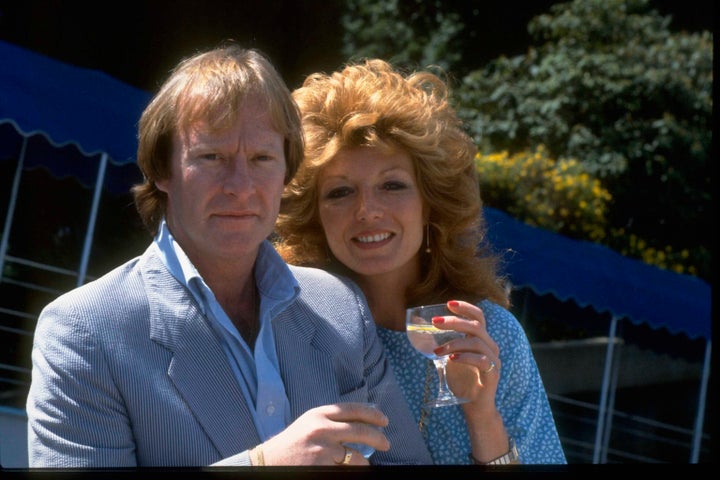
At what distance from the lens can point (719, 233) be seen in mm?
1429

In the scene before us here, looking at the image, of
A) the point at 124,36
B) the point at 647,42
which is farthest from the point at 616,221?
the point at 124,36

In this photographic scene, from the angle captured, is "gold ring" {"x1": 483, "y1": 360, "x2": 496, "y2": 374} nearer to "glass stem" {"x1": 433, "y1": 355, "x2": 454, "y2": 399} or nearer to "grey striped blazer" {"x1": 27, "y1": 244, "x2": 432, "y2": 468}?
"glass stem" {"x1": 433, "y1": 355, "x2": 454, "y2": 399}

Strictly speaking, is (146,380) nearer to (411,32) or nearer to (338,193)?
(338,193)

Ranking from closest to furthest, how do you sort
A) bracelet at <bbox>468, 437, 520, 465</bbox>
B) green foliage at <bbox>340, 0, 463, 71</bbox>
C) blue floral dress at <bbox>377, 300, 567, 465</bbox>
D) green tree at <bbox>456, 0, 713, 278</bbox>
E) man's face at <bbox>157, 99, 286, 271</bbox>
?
man's face at <bbox>157, 99, 286, 271</bbox> < bracelet at <bbox>468, 437, 520, 465</bbox> < blue floral dress at <bbox>377, 300, 567, 465</bbox> < green tree at <bbox>456, 0, 713, 278</bbox> < green foliage at <bbox>340, 0, 463, 71</bbox>

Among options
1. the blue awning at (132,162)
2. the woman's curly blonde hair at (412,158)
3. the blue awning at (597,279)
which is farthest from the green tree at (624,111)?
the woman's curly blonde hair at (412,158)

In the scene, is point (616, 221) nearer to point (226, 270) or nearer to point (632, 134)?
Answer: point (632, 134)

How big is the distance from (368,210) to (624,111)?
776 cm

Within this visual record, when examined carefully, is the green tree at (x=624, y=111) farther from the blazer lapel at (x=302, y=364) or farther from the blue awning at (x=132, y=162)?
the blazer lapel at (x=302, y=364)

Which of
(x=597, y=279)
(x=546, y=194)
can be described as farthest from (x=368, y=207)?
(x=546, y=194)

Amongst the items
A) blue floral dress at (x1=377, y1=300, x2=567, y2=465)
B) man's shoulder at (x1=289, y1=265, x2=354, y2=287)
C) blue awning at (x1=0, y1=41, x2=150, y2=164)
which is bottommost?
blue floral dress at (x1=377, y1=300, x2=567, y2=465)

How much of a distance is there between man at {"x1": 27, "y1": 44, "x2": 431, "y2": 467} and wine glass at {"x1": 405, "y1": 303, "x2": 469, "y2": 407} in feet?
0.39

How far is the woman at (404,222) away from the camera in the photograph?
197 centimetres

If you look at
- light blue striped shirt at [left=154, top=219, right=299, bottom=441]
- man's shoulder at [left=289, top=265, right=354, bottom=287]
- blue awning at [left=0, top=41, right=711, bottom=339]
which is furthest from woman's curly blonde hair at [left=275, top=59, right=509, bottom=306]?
blue awning at [left=0, top=41, right=711, bottom=339]

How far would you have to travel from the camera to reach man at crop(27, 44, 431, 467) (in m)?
1.32
